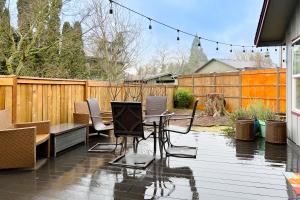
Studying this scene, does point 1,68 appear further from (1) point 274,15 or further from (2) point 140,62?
(1) point 274,15

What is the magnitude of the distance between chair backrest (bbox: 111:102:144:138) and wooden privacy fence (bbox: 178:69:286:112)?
269 inches

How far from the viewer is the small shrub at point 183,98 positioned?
45.2ft

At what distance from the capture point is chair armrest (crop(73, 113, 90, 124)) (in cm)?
578

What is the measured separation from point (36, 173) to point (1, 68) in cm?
718

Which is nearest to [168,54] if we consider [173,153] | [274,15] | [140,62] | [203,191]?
[140,62]

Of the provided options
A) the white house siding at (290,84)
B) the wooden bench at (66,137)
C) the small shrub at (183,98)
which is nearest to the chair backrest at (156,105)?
the wooden bench at (66,137)

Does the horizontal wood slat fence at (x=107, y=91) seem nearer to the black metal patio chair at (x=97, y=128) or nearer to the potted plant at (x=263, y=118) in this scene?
the black metal patio chair at (x=97, y=128)

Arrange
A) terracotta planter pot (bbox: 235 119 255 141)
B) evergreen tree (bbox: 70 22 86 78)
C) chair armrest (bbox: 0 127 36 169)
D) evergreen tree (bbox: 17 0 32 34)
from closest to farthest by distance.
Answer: chair armrest (bbox: 0 127 36 169) → terracotta planter pot (bbox: 235 119 255 141) → evergreen tree (bbox: 17 0 32 34) → evergreen tree (bbox: 70 22 86 78)

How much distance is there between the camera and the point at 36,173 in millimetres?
3664

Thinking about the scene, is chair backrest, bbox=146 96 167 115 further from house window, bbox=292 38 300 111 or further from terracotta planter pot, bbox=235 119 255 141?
house window, bbox=292 38 300 111

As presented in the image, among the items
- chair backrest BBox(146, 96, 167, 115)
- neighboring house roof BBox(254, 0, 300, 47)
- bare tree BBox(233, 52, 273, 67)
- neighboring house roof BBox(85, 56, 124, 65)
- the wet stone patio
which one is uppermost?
bare tree BBox(233, 52, 273, 67)

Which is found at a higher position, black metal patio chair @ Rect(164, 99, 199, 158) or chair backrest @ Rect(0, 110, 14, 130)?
chair backrest @ Rect(0, 110, 14, 130)

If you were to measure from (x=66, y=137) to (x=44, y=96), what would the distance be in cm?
102

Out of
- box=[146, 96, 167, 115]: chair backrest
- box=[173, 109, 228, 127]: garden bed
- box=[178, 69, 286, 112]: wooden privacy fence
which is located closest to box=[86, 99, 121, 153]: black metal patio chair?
box=[146, 96, 167, 115]: chair backrest
